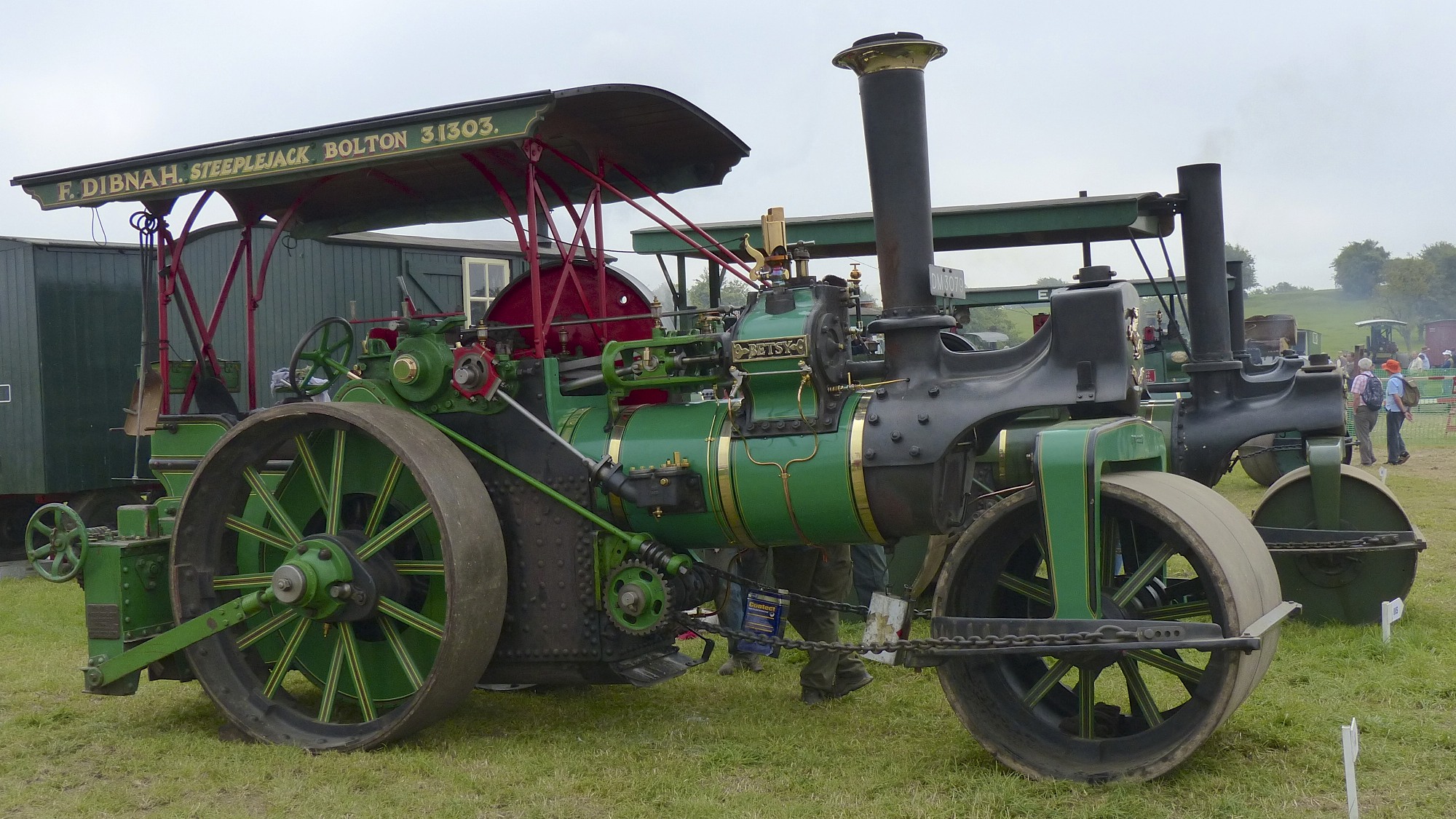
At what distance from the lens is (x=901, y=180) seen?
162 inches

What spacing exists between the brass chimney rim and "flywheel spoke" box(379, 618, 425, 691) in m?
2.52

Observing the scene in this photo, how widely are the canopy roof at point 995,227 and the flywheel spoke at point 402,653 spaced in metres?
3.58

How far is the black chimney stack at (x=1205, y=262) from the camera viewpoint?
628 cm

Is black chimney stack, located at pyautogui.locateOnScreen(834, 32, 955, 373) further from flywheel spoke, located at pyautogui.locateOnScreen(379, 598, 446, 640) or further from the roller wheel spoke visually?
flywheel spoke, located at pyautogui.locateOnScreen(379, 598, 446, 640)

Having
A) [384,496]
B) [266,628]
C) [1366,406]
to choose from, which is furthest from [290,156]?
[1366,406]

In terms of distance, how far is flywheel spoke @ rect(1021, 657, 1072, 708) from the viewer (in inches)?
150

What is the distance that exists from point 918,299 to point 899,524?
2.44 feet

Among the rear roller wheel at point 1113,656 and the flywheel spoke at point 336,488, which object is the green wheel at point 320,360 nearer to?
the flywheel spoke at point 336,488

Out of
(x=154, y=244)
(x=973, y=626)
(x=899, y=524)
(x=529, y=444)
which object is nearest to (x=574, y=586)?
(x=529, y=444)

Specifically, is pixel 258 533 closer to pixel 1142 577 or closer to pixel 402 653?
pixel 402 653

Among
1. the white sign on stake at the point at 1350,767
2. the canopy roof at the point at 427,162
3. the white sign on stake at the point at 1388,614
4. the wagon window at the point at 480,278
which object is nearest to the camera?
the white sign on stake at the point at 1350,767

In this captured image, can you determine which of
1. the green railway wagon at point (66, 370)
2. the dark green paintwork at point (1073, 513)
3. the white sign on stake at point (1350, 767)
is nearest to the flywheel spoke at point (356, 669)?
the dark green paintwork at point (1073, 513)

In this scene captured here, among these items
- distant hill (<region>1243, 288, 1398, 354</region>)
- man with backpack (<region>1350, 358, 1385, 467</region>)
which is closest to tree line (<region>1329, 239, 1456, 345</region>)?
distant hill (<region>1243, 288, 1398, 354</region>)

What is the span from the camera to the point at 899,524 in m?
4.11
